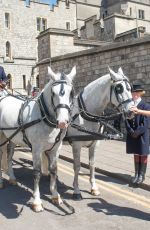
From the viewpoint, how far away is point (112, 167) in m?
9.67

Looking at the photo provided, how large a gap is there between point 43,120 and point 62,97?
0.70 m

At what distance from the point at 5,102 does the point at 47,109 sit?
1.59m

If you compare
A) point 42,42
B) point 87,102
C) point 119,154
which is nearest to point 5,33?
point 42,42

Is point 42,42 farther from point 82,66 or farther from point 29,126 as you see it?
point 29,126

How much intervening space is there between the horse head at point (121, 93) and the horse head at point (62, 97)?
2.73 feet

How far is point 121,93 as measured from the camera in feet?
20.8

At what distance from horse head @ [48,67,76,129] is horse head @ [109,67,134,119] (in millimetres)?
831

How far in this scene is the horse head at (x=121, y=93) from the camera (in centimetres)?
619

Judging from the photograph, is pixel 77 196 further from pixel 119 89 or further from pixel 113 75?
pixel 113 75

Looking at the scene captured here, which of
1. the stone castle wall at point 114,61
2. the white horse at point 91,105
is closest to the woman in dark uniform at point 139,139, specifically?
the white horse at point 91,105

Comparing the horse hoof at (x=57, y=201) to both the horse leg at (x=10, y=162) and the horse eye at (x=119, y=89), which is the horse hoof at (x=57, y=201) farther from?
the horse eye at (x=119, y=89)

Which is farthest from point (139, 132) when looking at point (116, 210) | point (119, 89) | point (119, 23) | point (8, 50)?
point (8, 50)

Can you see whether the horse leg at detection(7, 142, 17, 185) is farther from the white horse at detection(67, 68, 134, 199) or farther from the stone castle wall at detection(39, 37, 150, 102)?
the stone castle wall at detection(39, 37, 150, 102)

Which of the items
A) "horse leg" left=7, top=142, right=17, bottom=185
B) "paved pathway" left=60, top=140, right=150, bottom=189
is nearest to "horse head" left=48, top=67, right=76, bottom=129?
"horse leg" left=7, top=142, right=17, bottom=185
